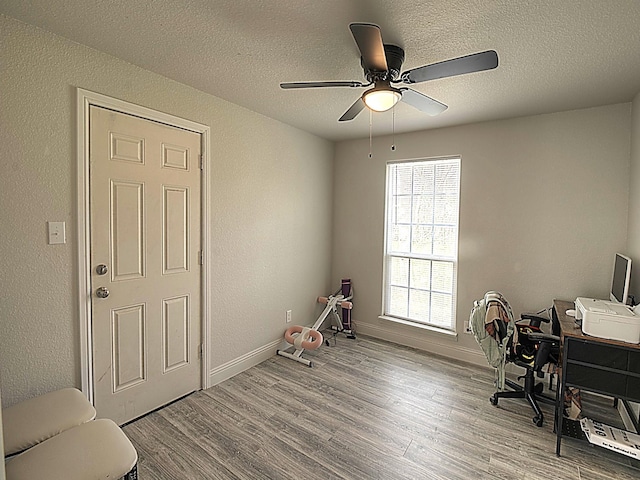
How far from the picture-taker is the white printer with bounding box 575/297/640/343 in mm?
1903

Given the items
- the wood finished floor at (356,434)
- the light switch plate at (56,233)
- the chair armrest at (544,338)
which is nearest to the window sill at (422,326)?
the wood finished floor at (356,434)

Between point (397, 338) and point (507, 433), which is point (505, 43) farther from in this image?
point (397, 338)

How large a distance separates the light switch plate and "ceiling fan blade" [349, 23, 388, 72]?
1959 mm

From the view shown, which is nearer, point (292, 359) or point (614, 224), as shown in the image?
point (614, 224)

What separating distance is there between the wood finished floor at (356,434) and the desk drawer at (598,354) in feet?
2.07

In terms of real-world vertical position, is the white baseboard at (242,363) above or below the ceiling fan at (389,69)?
below

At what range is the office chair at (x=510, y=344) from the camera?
93.5 inches

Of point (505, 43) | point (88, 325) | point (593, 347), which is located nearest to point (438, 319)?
point (593, 347)

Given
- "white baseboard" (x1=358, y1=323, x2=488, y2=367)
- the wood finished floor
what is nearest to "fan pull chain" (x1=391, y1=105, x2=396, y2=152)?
"white baseboard" (x1=358, y1=323, x2=488, y2=367)

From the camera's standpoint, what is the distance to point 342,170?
4.24 m

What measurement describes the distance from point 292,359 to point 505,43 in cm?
321

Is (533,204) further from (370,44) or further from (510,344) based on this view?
(370,44)

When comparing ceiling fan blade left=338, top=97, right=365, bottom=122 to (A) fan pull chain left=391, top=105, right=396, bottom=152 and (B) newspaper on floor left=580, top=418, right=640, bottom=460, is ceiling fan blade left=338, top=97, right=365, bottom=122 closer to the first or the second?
(A) fan pull chain left=391, top=105, right=396, bottom=152

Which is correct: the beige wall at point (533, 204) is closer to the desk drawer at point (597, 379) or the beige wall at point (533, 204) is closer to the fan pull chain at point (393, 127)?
the fan pull chain at point (393, 127)
